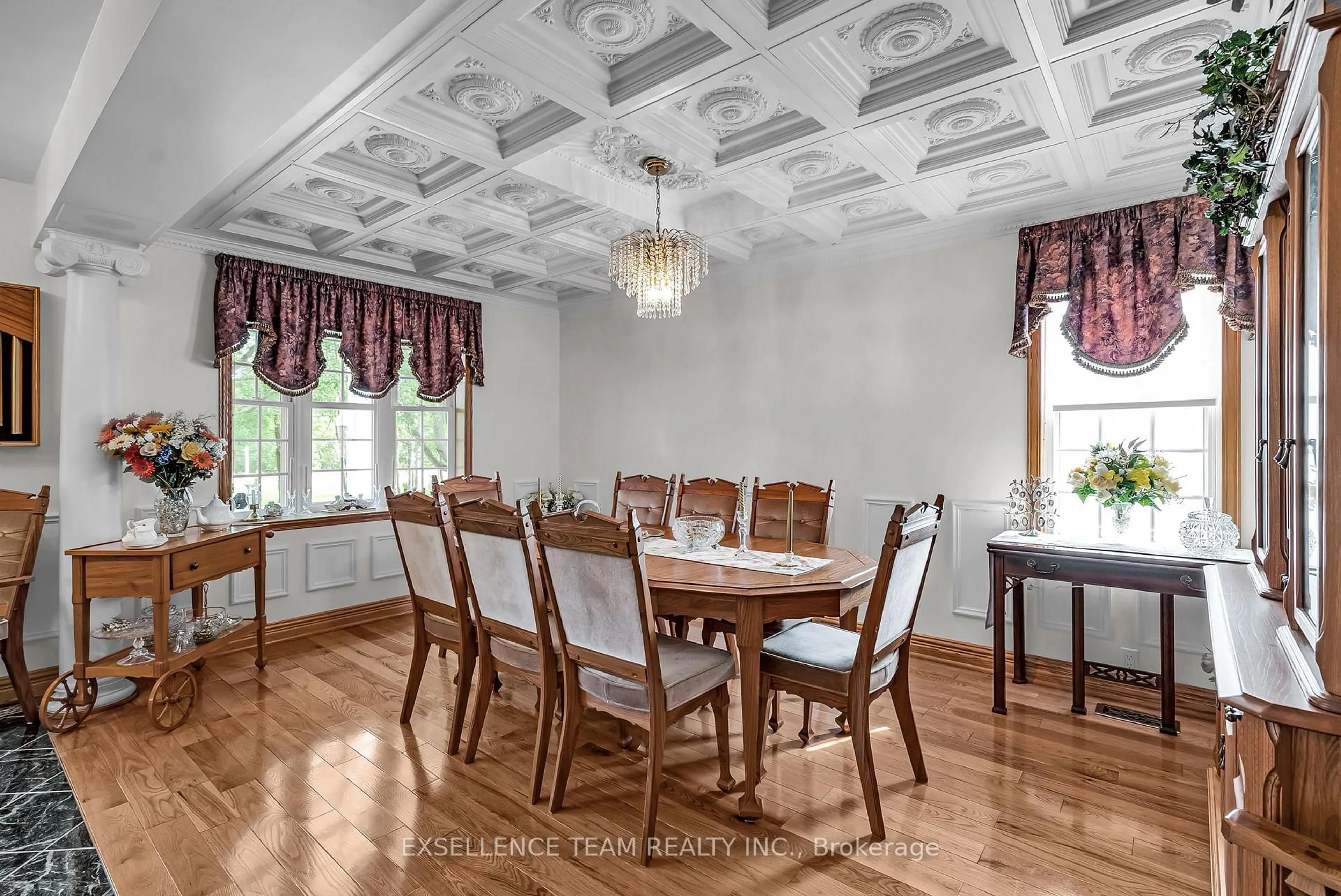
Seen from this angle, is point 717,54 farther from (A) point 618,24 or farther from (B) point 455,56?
(B) point 455,56

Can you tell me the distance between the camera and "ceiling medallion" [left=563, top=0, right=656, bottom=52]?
2115 millimetres

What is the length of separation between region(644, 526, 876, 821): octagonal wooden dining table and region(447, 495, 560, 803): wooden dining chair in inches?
17.5

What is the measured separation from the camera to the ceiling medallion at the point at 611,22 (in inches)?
83.3

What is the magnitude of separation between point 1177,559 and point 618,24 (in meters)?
3.09

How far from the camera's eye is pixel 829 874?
6.72 feet

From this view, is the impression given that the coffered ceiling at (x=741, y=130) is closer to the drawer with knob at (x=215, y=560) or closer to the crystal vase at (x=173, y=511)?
the crystal vase at (x=173, y=511)

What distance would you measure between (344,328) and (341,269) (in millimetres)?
413

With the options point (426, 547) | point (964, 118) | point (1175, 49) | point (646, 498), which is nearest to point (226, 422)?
point (426, 547)

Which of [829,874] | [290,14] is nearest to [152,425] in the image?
[290,14]

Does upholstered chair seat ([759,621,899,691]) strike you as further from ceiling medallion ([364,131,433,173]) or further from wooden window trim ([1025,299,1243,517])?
ceiling medallion ([364,131,433,173])

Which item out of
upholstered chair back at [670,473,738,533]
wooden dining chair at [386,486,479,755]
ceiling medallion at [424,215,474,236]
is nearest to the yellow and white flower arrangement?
upholstered chair back at [670,473,738,533]

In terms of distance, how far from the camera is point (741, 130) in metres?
2.96

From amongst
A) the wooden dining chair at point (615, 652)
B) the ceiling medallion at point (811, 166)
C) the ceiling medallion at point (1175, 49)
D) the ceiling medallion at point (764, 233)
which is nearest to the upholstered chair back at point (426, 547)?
the wooden dining chair at point (615, 652)

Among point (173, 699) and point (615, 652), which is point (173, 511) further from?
point (615, 652)
